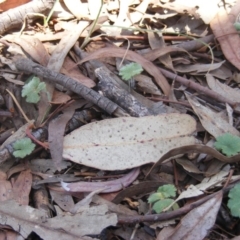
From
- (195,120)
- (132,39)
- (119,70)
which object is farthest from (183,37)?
(195,120)

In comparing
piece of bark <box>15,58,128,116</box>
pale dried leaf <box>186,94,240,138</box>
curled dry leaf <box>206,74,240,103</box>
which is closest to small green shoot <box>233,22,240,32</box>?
curled dry leaf <box>206,74,240,103</box>

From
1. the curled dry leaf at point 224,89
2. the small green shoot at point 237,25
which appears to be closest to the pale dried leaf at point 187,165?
the curled dry leaf at point 224,89

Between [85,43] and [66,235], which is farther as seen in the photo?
[85,43]

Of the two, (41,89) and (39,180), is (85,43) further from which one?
(39,180)

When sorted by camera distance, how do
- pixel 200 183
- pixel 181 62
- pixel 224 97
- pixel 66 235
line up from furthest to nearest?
pixel 181 62
pixel 224 97
pixel 200 183
pixel 66 235

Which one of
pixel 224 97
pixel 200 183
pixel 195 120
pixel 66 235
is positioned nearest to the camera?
pixel 66 235

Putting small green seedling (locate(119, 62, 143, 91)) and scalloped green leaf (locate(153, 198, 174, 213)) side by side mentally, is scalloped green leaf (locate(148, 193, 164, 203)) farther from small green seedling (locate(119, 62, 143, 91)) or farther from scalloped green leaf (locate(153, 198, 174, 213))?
small green seedling (locate(119, 62, 143, 91))

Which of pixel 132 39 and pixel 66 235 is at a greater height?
pixel 132 39

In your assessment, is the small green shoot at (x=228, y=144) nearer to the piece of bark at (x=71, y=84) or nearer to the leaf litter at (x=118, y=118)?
the leaf litter at (x=118, y=118)
